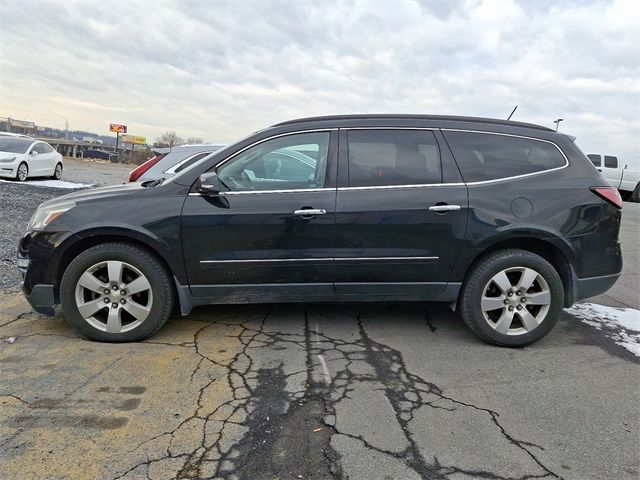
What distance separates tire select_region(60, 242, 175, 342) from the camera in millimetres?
3588

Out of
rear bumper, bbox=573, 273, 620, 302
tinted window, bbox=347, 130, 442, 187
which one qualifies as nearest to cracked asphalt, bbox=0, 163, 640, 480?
rear bumper, bbox=573, 273, 620, 302

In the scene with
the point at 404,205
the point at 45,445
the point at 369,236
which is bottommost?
the point at 45,445

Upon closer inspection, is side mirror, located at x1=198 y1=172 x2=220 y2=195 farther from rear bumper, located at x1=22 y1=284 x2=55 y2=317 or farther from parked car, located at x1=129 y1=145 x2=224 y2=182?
parked car, located at x1=129 y1=145 x2=224 y2=182

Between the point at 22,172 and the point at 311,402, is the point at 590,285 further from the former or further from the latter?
the point at 22,172

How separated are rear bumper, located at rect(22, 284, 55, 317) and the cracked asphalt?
0.93 ft

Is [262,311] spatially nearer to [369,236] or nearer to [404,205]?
[369,236]

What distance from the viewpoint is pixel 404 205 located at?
12.1 ft

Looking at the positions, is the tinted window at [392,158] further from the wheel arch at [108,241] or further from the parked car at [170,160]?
the parked car at [170,160]

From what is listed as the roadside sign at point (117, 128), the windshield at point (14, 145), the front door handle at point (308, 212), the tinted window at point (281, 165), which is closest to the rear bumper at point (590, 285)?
the front door handle at point (308, 212)

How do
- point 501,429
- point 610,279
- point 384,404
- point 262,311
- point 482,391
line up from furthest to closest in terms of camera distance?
point 262,311 < point 610,279 < point 482,391 < point 384,404 < point 501,429

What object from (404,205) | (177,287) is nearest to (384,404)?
(404,205)

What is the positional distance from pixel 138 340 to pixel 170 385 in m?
0.82

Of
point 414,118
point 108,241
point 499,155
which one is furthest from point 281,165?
point 499,155

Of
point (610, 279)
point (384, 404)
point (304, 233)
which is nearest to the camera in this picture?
point (384, 404)
